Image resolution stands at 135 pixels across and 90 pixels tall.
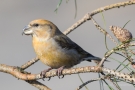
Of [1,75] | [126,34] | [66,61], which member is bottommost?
[126,34]

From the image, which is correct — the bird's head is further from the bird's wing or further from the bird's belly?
the bird's belly

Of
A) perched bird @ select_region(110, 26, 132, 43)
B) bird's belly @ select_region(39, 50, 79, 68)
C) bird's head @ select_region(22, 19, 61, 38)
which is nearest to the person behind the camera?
perched bird @ select_region(110, 26, 132, 43)

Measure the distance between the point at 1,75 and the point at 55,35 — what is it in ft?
25.6

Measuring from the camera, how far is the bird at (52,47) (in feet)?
16.4

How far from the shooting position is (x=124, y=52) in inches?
102

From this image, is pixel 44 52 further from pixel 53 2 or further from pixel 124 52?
pixel 53 2

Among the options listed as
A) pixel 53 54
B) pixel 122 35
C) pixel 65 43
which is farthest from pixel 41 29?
pixel 122 35

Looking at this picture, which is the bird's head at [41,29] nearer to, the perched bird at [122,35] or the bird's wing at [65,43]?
the bird's wing at [65,43]

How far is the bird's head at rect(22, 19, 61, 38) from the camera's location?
531cm

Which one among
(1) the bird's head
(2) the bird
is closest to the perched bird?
(2) the bird

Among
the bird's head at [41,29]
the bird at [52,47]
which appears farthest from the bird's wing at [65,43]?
the bird's head at [41,29]

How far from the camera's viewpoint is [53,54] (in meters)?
5.05

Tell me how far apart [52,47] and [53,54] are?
0.12m

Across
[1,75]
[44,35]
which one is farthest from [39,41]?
[1,75]
